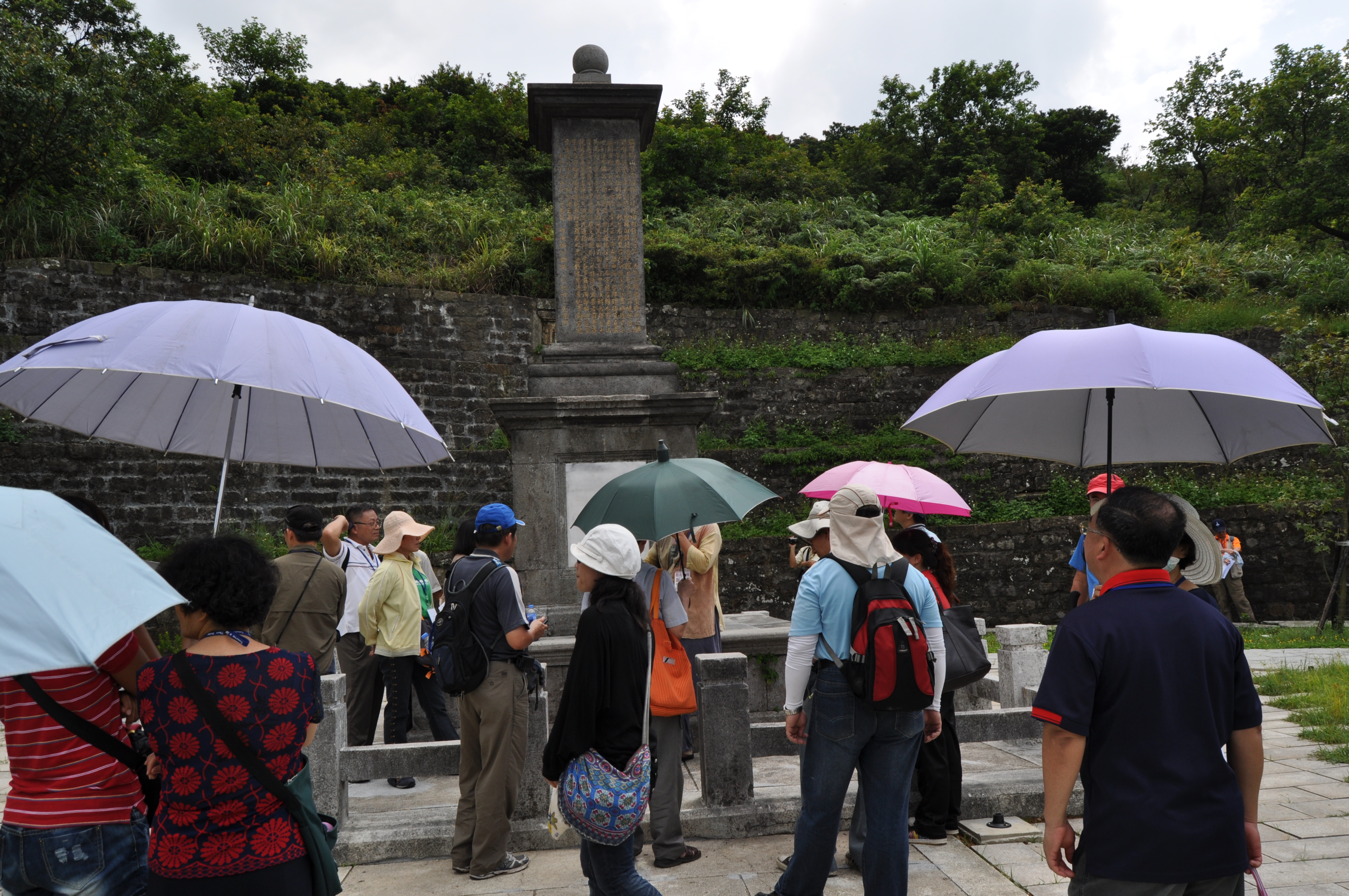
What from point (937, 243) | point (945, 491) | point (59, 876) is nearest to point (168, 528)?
point (945, 491)

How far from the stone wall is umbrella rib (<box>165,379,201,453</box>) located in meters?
10.2

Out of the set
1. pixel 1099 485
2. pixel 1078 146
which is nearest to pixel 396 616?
pixel 1099 485

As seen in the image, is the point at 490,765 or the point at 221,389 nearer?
the point at 490,765

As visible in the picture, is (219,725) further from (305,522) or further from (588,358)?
(588,358)

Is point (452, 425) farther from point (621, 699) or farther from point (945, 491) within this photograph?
point (621, 699)

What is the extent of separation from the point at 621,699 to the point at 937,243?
19.3 metres

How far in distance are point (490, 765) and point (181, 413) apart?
2457 mm

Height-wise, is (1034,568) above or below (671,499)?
below

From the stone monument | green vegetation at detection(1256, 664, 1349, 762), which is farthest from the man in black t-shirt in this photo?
green vegetation at detection(1256, 664, 1349, 762)

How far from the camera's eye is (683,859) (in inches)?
177

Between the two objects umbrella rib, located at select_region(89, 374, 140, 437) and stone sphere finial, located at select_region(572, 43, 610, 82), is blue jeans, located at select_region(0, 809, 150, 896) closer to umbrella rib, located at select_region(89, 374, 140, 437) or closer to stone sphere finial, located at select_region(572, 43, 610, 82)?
umbrella rib, located at select_region(89, 374, 140, 437)

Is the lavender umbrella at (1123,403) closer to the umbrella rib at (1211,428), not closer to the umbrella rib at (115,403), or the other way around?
the umbrella rib at (1211,428)

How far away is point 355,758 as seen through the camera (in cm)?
580

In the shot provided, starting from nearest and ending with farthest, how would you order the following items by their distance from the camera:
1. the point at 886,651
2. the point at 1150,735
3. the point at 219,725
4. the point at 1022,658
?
the point at 219,725, the point at 1150,735, the point at 886,651, the point at 1022,658
